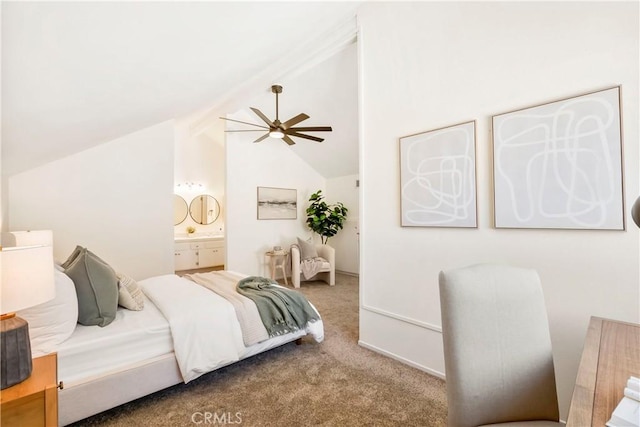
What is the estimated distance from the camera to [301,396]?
191 centimetres

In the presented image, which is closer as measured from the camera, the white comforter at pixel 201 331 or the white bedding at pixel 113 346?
the white bedding at pixel 113 346

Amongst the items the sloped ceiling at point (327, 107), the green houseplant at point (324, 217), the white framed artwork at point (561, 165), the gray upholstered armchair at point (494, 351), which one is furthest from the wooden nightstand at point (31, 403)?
the green houseplant at point (324, 217)

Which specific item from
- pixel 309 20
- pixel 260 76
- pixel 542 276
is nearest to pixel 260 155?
pixel 260 76

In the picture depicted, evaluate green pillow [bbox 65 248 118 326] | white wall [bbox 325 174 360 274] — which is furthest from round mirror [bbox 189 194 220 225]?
green pillow [bbox 65 248 118 326]

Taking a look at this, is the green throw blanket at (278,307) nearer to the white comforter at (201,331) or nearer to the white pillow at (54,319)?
the white comforter at (201,331)

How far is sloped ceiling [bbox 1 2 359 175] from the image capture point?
122 cm

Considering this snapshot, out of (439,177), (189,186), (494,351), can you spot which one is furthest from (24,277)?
(189,186)

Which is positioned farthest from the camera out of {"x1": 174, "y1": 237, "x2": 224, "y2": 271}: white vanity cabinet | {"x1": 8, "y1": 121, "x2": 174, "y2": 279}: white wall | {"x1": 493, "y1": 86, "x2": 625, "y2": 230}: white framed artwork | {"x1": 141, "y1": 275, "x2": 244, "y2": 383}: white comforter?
{"x1": 174, "y1": 237, "x2": 224, "y2": 271}: white vanity cabinet

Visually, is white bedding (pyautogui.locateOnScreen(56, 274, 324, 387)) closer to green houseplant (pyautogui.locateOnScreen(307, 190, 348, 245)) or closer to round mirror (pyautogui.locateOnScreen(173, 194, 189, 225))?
green houseplant (pyautogui.locateOnScreen(307, 190, 348, 245))

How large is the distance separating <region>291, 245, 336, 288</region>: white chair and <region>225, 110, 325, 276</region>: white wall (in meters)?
0.68

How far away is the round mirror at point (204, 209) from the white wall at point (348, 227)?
2605mm

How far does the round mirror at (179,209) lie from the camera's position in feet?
19.0

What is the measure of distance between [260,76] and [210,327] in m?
2.96

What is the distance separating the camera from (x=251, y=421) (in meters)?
1.68
